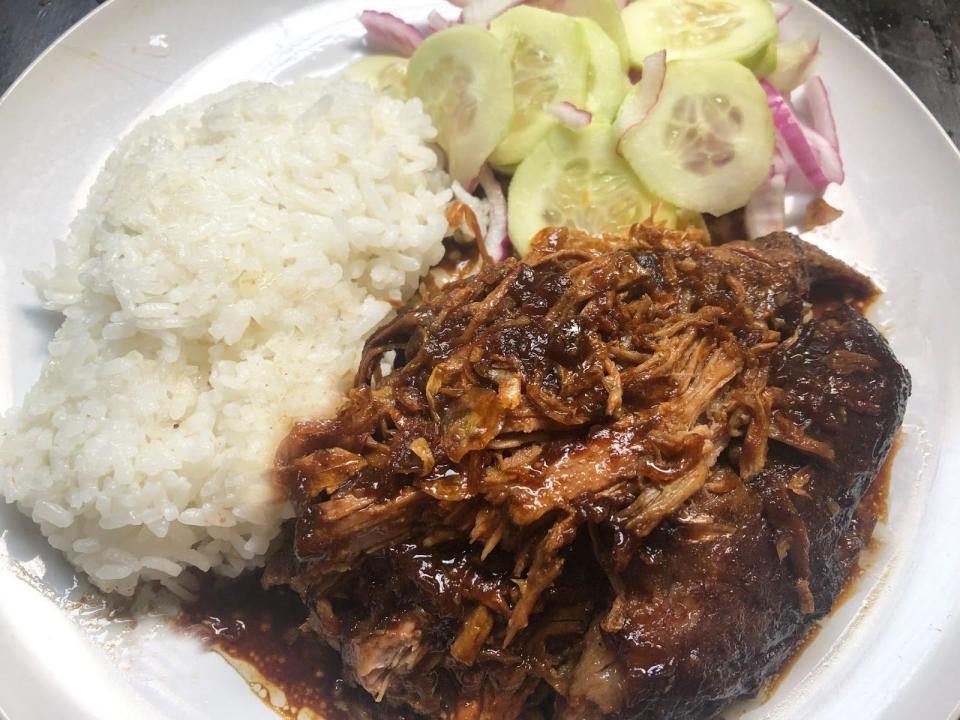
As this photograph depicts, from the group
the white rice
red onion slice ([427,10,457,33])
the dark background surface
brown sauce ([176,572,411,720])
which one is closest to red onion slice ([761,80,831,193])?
the dark background surface

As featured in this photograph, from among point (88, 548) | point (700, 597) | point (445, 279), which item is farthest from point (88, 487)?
point (700, 597)

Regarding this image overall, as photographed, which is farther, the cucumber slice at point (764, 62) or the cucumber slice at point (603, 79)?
the cucumber slice at point (764, 62)

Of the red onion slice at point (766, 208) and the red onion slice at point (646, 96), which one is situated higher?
the red onion slice at point (646, 96)

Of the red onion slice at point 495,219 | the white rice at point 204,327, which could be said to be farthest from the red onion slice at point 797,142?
the white rice at point 204,327

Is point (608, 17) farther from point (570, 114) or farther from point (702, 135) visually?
point (702, 135)

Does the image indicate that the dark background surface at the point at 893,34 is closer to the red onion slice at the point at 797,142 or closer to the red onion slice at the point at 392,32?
the red onion slice at the point at 797,142

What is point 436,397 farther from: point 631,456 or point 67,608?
point 67,608
